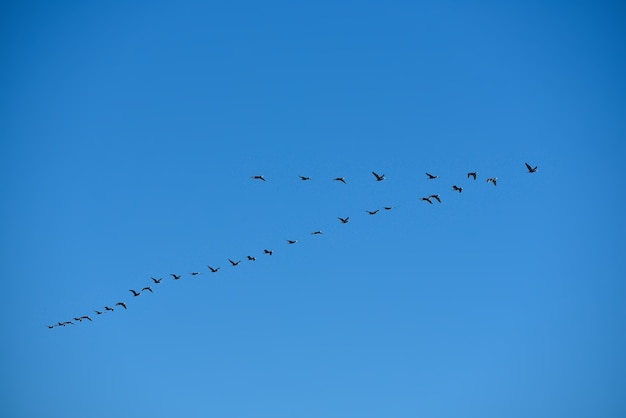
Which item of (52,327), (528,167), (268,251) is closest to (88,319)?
(52,327)

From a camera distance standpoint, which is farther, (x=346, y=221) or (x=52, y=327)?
(x=52, y=327)

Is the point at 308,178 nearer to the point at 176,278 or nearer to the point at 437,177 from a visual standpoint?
the point at 437,177

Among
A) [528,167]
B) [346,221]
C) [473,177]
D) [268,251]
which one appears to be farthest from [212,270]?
[528,167]

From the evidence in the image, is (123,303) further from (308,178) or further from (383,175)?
(383,175)

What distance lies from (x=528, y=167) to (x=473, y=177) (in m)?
4.61

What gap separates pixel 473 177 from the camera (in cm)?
5019

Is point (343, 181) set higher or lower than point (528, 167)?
higher

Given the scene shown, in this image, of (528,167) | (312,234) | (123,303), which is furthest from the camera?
(123,303)

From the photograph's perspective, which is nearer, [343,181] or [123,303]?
[343,181]

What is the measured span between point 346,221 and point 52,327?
3813cm

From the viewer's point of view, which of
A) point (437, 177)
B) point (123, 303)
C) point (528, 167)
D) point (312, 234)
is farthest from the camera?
point (123, 303)

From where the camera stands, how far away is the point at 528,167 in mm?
47844

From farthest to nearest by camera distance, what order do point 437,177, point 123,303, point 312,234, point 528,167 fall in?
1. point 123,303
2. point 312,234
3. point 437,177
4. point 528,167

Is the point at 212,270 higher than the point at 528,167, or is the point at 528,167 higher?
the point at 212,270
